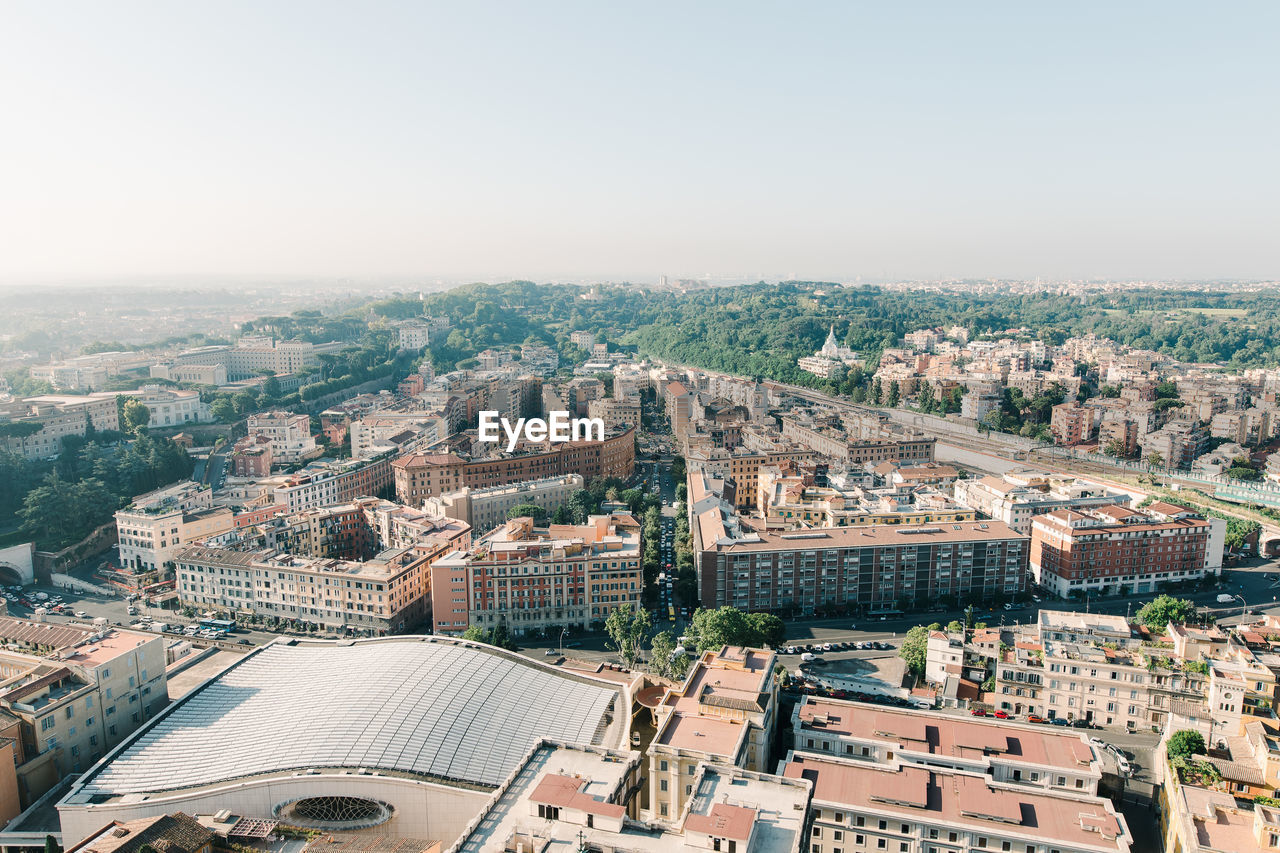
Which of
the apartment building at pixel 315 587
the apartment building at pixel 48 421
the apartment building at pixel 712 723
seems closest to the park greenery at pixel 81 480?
the apartment building at pixel 48 421

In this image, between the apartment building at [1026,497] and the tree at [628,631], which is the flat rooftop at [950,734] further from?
the apartment building at [1026,497]

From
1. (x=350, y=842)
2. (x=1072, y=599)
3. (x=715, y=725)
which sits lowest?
(x=1072, y=599)

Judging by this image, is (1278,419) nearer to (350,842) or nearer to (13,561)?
(350,842)

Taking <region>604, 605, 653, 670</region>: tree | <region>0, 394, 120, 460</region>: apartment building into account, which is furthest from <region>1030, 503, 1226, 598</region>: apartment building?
<region>0, 394, 120, 460</region>: apartment building

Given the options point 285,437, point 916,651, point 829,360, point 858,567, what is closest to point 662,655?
point 916,651

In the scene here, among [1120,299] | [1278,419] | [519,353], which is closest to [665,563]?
[1278,419]

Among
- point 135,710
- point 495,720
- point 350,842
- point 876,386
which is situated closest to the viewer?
point 350,842

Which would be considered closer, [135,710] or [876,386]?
[135,710]

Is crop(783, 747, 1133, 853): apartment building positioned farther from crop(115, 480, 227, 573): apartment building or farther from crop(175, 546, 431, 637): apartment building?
crop(115, 480, 227, 573): apartment building
